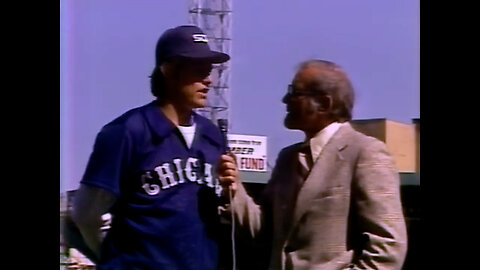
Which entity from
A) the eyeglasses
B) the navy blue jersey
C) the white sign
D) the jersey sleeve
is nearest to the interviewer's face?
the eyeglasses

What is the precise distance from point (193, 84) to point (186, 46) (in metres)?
0.10

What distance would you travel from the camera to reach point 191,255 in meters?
2.27

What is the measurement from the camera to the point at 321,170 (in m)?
2.24

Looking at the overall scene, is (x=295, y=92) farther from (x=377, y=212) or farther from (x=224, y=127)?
(x=377, y=212)

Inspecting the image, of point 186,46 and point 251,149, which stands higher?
point 186,46

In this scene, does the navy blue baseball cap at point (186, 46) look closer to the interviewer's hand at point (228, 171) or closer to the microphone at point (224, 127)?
the microphone at point (224, 127)

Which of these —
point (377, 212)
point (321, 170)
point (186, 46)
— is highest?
point (186, 46)

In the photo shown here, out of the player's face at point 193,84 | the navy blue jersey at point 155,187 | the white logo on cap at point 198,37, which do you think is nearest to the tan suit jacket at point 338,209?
the navy blue jersey at point 155,187

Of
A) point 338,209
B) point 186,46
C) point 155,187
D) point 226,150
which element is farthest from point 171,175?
point 338,209

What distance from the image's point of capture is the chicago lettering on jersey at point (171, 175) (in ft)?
7.36
